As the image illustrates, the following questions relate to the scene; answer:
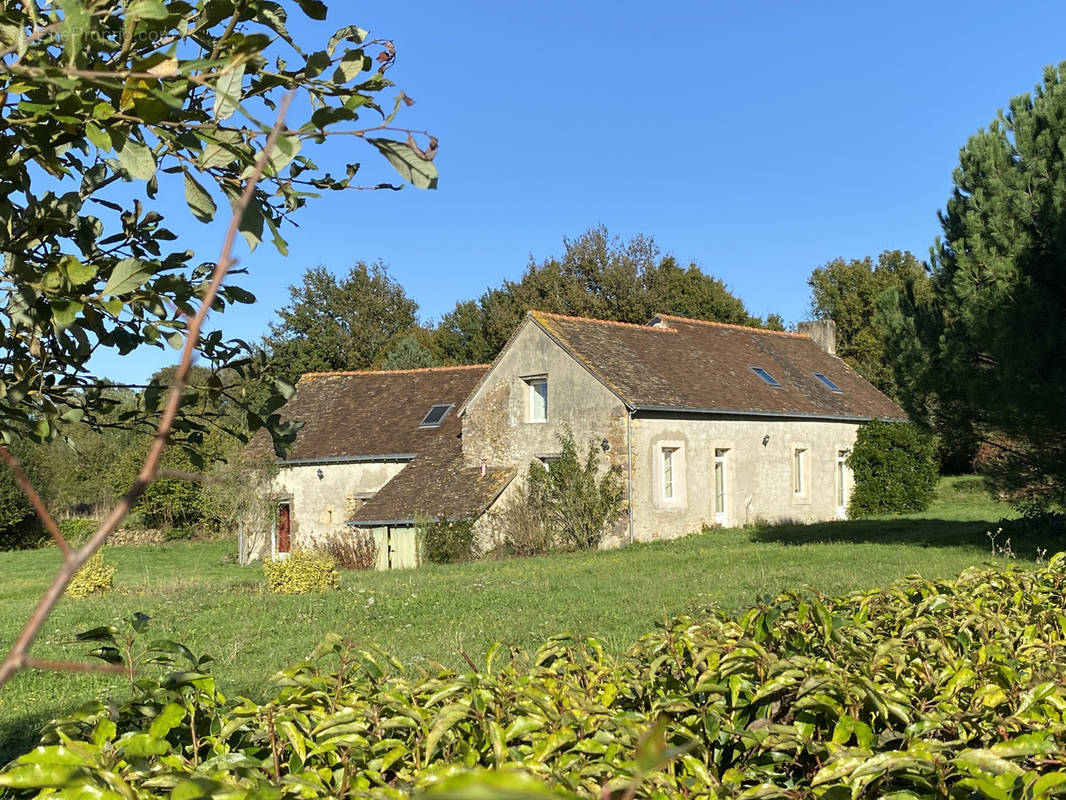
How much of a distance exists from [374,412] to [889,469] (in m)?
16.4

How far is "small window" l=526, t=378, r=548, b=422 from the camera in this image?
2491cm

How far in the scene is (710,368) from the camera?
27.1 m

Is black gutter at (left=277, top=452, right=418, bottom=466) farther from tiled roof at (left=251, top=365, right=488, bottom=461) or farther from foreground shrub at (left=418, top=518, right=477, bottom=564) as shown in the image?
foreground shrub at (left=418, top=518, right=477, bottom=564)

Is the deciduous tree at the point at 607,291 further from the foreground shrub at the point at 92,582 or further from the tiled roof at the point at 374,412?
the foreground shrub at the point at 92,582

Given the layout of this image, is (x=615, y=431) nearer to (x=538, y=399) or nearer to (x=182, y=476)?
(x=538, y=399)

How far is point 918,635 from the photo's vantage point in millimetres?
3654

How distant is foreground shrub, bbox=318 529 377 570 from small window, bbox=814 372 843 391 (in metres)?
15.5

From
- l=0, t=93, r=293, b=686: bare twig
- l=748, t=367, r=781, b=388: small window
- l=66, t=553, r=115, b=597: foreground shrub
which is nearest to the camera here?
l=0, t=93, r=293, b=686: bare twig

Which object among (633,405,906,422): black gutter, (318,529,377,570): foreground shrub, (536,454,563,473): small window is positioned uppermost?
(633,405,906,422): black gutter

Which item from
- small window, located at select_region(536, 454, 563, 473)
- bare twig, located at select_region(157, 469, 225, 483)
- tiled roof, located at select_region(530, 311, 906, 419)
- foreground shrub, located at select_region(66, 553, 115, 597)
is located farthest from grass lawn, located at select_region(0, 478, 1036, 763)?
bare twig, located at select_region(157, 469, 225, 483)

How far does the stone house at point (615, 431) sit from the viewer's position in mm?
23688

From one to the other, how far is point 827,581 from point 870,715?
35.5 feet

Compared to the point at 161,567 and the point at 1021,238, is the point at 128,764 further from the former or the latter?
the point at 161,567

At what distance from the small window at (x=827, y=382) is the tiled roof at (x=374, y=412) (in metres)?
11.1
